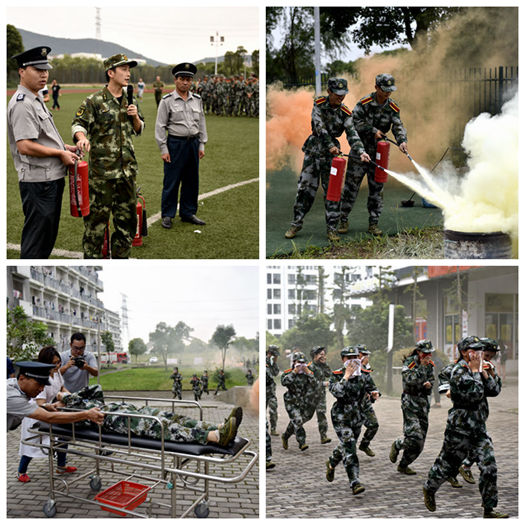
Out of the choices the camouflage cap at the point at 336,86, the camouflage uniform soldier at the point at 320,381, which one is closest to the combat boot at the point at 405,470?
the camouflage uniform soldier at the point at 320,381

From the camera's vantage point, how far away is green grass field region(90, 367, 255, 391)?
16234 millimetres

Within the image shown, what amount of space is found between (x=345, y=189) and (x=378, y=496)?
3.78 metres

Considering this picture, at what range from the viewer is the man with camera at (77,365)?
5.93 metres

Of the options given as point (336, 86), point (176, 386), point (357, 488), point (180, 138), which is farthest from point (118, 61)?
point (176, 386)

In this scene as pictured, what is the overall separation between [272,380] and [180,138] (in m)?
3.84

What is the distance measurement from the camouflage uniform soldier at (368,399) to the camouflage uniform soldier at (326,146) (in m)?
1.58

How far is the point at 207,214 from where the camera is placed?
777 centimetres

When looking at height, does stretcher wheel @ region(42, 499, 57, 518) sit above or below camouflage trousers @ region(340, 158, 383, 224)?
below

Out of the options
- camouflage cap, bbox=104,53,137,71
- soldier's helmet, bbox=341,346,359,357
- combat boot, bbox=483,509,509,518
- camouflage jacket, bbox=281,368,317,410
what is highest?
camouflage cap, bbox=104,53,137,71

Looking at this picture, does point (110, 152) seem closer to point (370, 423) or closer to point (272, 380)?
point (272, 380)

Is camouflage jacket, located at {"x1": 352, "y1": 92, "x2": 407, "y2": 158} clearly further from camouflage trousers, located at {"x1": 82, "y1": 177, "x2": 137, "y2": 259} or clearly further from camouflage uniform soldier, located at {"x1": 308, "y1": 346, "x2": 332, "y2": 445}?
camouflage uniform soldier, located at {"x1": 308, "y1": 346, "x2": 332, "y2": 445}

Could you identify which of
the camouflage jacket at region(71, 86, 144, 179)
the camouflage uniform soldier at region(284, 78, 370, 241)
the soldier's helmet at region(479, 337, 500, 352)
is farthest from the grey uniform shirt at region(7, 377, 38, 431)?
the soldier's helmet at region(479, 337, 500, 352)

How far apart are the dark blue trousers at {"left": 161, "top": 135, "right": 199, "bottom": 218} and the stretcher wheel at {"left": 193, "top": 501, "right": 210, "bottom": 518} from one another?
12.3 feet

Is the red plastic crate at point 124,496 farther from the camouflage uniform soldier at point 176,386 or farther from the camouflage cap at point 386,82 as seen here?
the camouflage uniform soldier at point 176,386
